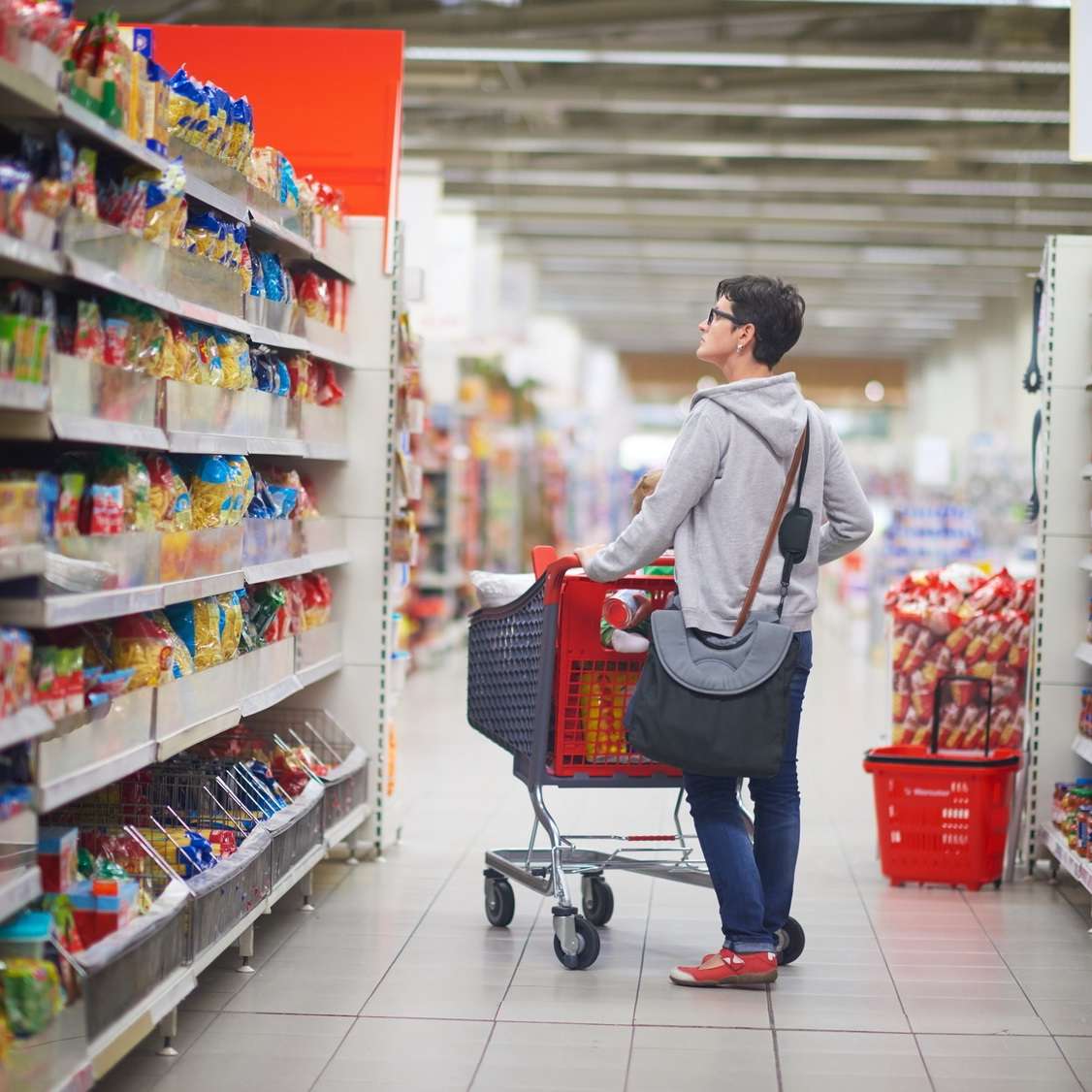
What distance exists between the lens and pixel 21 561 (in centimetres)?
274

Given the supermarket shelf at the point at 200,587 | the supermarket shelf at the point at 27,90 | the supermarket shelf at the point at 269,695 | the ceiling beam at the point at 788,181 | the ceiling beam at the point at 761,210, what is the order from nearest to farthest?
the supermarket shelf at the point at 27,90
the supermarket shelf at the point at 200,587
the supermarket shelf at the point at 269,695
the ceiling beam at the point at 788,181
the ceiling beam at the point at 761,210

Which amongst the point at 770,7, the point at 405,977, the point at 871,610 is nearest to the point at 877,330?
the point at 871,610

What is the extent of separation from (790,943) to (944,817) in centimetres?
122

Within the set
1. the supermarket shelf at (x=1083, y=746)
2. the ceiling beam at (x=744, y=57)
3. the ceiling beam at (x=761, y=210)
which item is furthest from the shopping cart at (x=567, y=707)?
the ceiling beam at (x=761, y=210)

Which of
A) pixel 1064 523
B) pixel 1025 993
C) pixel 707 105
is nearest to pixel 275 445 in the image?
pixel 1025 993

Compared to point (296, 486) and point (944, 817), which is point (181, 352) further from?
point (944, 817)

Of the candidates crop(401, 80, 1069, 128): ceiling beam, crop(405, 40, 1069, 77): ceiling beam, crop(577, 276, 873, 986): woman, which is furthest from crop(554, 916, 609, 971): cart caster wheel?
crop(401, 80, 1069, 128): ceiling beam

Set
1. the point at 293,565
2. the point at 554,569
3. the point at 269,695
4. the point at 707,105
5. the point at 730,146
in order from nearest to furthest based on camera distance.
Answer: the point at 554,569 → the point at 269,695 → the point at 293,565 → the point at 707,105 → the point at 730,146

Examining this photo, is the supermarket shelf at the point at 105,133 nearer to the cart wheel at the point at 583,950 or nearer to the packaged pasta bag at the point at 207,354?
the packaged pasta bag at the point at 207,354

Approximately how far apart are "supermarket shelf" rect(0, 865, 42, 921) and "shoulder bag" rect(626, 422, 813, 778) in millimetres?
1538

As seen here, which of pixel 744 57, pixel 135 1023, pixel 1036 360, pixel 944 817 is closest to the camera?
pixel 135 1023

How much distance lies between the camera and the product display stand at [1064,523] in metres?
5.41

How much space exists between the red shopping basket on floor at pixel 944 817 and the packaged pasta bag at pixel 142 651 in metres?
2.57

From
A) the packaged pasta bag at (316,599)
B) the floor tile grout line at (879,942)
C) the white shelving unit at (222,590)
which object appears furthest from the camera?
the packaged pasta bag at (316,599)
